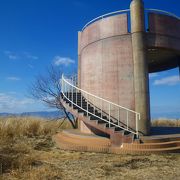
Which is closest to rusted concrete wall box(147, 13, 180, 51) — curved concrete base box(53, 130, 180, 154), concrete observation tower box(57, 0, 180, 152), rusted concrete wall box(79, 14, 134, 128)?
concrete observation tower box(57, 0, 180, 152)

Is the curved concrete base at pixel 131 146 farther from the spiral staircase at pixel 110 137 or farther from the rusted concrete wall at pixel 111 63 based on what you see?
the rusted concrete wall at pixel 111 63

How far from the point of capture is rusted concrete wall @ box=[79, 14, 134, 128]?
1180cm

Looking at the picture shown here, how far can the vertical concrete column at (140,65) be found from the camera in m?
11.2

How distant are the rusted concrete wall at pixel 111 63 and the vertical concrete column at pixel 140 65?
0.35 meters

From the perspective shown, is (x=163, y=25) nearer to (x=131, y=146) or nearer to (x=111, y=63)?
(x=111, y=63)

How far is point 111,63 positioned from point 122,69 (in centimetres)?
67

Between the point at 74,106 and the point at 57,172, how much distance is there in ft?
18.5

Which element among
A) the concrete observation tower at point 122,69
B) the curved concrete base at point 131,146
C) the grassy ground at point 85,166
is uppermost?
the concrete observation tower at point 122,69

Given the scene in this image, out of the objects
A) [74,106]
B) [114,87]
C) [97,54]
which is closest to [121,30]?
[97,54]

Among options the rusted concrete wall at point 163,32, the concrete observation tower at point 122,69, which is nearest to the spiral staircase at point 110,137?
the concrete observation tower at point 122,69

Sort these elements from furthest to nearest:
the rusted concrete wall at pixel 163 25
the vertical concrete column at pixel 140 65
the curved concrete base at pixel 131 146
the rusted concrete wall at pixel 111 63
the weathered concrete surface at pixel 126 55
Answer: the rusted concrete wall at pixel 163 25
the rusted concrete wall at pixel 111 63
the weathered concrete surface at pixel 126 55
the vertical concrete column at pixel 140 65
the curved concrete base at pixel 131 146

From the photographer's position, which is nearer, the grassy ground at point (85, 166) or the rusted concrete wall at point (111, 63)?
the grassy ground at point (85, 166)

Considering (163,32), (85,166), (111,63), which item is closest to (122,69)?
(111,63)

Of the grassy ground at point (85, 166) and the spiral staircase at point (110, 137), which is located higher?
the spiral staircase at point (110, 137)
